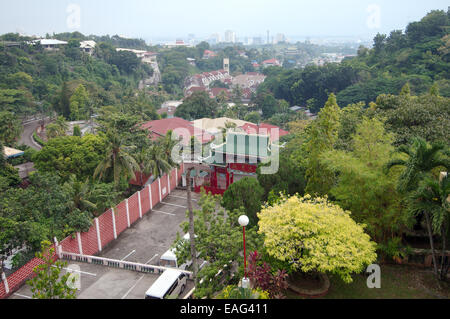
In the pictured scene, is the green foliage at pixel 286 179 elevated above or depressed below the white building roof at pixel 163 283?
above

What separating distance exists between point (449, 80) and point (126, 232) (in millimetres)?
43487

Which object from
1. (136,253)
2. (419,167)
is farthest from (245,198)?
(419,167)

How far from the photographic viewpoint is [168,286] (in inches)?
456

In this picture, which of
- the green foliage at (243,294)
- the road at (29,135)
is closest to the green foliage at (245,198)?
the green foliage at (243,294)

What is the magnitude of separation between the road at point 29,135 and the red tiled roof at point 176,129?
36.3 feet

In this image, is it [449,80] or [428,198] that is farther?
[449,80]

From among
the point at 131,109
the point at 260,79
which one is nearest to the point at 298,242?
the point at 131,109

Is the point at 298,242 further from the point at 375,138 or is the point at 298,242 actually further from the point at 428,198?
the point at 375,138

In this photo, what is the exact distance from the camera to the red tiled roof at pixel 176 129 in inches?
1288

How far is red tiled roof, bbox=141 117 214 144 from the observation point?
32719 millimetres

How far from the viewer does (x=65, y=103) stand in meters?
44.2

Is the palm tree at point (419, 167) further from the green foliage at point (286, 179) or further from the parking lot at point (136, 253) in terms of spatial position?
the parking lot at point (136, 253)

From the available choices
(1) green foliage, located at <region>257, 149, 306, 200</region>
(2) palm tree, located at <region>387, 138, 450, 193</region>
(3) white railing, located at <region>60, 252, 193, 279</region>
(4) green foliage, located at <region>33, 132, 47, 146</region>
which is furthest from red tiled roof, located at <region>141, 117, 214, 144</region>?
(2) palm tree, located at <region>387, 138, 450, 193</region>
